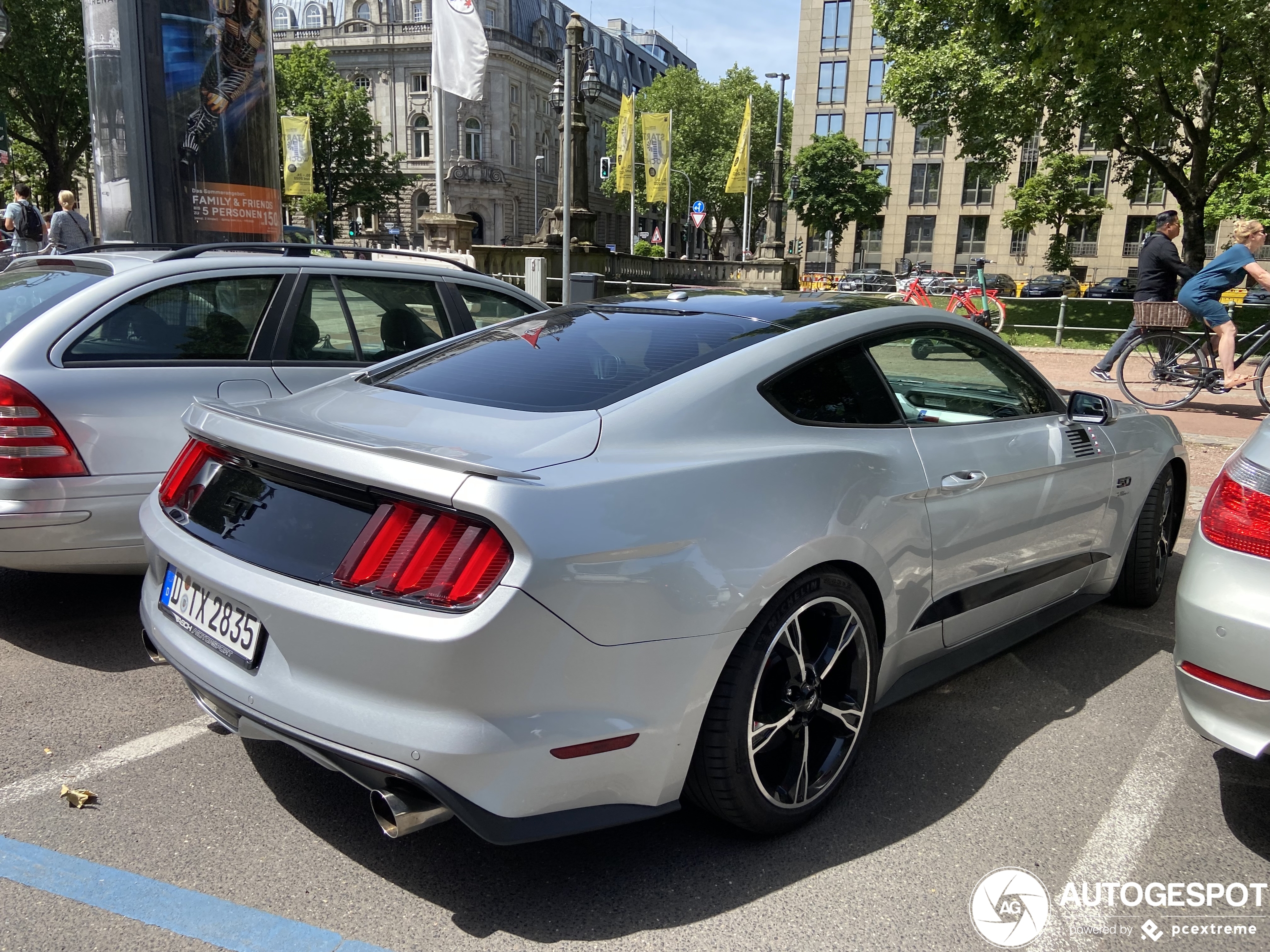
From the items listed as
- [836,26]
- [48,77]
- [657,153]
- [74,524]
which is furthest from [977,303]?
[836,26]

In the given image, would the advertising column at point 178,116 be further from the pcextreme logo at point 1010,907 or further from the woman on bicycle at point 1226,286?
the pcextreme logo at point 1010,907

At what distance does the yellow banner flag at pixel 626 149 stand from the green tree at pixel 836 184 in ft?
85.0

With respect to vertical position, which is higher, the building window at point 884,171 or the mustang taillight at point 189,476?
the building window at point 884,171

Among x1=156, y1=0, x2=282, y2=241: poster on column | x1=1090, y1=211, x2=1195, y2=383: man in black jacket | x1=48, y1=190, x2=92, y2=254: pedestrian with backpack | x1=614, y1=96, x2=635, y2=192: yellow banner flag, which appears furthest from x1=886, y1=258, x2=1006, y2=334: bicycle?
x1=614, y1=96, x2=635, y2=192: yellow banner flag

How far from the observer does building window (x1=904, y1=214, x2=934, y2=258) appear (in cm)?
7131

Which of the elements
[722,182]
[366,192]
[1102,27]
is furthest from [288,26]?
[1102,27]

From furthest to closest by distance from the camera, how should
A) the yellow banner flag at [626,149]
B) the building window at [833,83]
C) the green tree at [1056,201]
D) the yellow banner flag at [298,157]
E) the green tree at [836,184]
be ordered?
1. the building window at [833,83]
2. the green tree at [836,184]
3. the green tree at [1056,201]
4. the yellow banner flag at [626,149]
5. the yellow banner flag at [298,157]

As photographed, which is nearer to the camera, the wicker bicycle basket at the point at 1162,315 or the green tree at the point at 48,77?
the wicker bicycle basket at the point at 1162,315

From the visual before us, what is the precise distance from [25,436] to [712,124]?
80650 mm

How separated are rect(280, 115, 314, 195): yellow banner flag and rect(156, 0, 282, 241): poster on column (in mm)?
24891

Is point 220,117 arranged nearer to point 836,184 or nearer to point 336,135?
point 336,135

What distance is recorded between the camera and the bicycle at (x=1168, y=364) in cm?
997

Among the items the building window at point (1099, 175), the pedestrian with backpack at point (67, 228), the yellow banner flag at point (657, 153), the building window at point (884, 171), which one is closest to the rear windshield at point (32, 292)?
the pedestrian with backpack at point (67, 228)

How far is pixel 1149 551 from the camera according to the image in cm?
447
